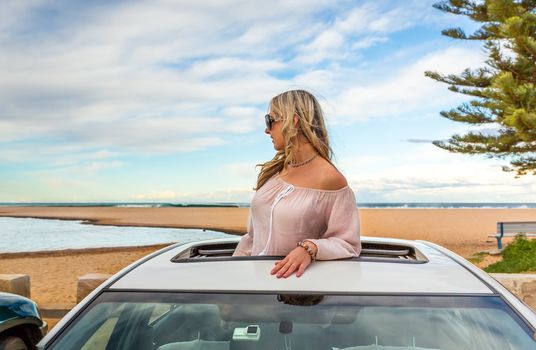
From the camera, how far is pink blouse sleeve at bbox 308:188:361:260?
247 centimetres

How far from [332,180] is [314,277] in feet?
2.36

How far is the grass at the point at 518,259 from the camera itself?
14.2 metres

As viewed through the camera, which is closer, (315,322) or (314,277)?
(315,322)

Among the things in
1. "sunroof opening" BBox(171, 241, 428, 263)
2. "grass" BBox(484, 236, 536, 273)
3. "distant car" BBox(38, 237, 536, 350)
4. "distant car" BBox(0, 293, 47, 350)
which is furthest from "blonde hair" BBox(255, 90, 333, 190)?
"grass" BBox(484, 236, 536, 273)

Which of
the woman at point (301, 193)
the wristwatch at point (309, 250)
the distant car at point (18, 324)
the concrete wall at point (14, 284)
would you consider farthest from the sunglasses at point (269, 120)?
the concrete wall at point (14, 284)

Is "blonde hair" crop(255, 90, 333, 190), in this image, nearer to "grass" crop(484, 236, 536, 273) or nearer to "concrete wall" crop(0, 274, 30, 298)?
"concrete wall" crop(0, 274, 30, 298)

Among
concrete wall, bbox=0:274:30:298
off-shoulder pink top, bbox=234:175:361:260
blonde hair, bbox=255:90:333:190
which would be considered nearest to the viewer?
off-shoulder pink top, bbox=234:175:361:260

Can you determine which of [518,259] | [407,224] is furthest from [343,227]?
[407,224]

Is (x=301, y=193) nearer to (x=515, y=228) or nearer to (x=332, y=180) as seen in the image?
(x=332, y=180)

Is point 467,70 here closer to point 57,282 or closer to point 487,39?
point 487,39

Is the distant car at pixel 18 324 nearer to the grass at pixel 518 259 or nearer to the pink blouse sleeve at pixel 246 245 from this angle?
the pink blouse sleeve at pixel 246 245

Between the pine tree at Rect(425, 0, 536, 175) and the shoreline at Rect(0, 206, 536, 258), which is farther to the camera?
the shoreline at Rect(0, 206, 536, 258)

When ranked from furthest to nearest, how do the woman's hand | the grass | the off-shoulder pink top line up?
the grass < the off-shoulder pink top < the woman's hand

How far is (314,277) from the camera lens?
6.88 ft
